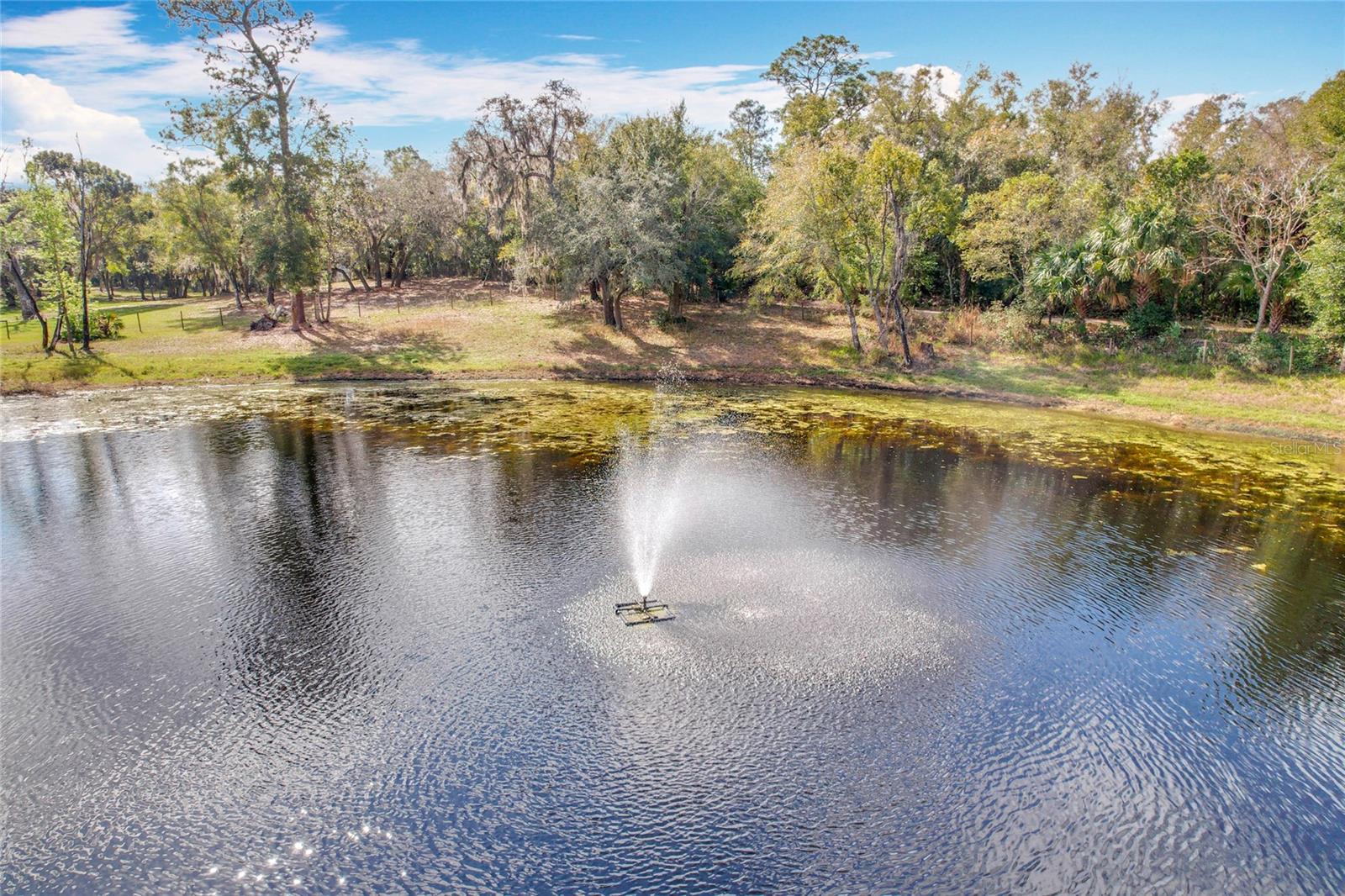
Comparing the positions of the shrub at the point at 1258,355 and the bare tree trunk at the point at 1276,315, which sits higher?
the bare tree trunk at the point at 1276,315

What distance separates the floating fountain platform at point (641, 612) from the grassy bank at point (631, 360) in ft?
86.1

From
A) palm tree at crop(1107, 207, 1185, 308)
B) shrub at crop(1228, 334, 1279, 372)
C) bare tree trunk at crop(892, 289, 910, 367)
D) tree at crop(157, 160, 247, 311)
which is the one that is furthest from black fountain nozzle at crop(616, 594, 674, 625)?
tree at crop(157, 160, 247, 311)

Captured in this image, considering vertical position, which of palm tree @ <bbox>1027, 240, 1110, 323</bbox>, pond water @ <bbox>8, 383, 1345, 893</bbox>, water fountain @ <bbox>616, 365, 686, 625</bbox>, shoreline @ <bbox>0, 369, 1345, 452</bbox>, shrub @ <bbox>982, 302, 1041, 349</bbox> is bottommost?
pond water @ <bbox>8, 383, 1345, 893</bbox>

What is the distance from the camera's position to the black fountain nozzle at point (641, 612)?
1216 cm

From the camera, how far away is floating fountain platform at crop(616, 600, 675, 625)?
1216 centimetres

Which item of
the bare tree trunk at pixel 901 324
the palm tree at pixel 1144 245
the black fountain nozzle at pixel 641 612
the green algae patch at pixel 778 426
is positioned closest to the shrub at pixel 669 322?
the green algae patch at pixel 778 426

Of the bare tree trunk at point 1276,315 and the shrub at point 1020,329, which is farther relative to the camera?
the shrub at point 1020,329

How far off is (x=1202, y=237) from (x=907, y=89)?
2858cm

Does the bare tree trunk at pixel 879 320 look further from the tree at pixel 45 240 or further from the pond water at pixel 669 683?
the tree at pixel 45 240

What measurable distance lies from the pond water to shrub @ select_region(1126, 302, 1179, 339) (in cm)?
1785

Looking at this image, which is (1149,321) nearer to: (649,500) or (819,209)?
(819,209)

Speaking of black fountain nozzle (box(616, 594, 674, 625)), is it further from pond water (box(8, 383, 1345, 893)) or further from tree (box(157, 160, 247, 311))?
tree (box(157, 160, 247, 311))

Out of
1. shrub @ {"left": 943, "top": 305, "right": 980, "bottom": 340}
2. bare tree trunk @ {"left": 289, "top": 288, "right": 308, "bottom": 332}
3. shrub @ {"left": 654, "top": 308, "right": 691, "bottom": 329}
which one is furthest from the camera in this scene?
shrub @ {"left": 654, "top": 308, "right": 691, "bottom": 329}

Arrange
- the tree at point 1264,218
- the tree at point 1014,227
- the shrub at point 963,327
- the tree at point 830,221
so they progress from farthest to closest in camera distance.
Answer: the shrub at point 963,327
the tree at point 1014,227
the tree at point 830,221
the tree at point 1264,218
